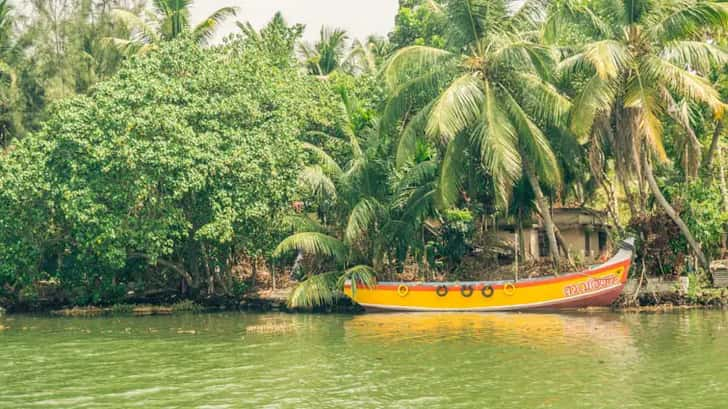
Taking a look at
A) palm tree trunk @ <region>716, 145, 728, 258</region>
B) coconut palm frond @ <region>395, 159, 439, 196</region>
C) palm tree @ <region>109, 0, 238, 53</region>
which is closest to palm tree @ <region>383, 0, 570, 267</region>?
coconut palm frond @ <region>395, 159, 439, 196</region>

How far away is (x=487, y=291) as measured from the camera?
21.4 metres

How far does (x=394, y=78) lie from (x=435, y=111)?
6.50 feet

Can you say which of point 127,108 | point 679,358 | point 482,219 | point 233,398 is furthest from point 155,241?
point 679,358

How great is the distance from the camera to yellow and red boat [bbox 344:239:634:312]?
66.5 feet

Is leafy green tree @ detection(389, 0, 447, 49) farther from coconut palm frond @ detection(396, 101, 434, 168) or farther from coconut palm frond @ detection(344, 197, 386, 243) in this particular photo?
coconut palm frond @ detection(396, 101, 434, 168)

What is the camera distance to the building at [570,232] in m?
26.8

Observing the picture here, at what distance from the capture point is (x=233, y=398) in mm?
11609

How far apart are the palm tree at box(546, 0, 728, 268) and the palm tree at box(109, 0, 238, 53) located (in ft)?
41.9

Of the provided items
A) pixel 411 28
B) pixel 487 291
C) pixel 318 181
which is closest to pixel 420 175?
pixel 318 181

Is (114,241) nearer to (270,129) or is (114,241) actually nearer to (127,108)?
(127,108)

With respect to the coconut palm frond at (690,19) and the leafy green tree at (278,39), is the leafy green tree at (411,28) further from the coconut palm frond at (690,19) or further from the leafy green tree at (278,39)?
the coconut palm frond at (690,19)

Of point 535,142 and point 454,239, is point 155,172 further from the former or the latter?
point 535,142

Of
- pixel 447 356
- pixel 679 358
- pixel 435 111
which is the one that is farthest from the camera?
pixel 435 111

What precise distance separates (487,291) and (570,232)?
7029 mm
